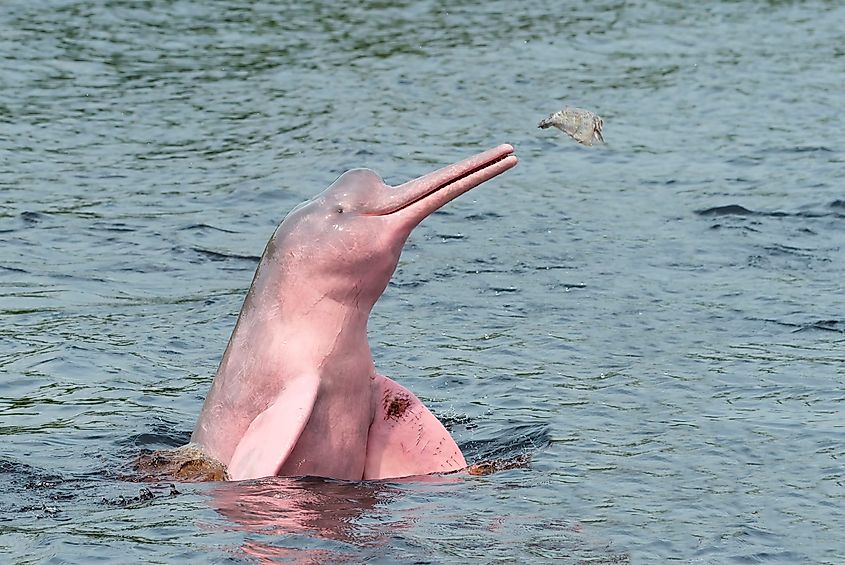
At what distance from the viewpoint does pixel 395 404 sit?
9.83 m

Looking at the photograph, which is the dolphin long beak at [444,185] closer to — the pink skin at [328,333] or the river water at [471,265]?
the pink skin at [328,333]

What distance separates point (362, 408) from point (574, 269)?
5.97 metres

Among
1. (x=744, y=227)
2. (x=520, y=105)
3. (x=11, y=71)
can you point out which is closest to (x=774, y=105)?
(x=520, y=105)

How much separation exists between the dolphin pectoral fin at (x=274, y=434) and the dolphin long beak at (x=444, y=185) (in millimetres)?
1108

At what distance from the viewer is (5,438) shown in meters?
10.5

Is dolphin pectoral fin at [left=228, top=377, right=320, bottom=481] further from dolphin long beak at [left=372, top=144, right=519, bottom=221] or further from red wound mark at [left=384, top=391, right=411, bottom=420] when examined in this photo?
dolphin long beak at [left=372, top=144, right=519, bottom=221]

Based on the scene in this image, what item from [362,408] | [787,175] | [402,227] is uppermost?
[402,227]

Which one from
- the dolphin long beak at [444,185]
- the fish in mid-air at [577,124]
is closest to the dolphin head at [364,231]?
the dolphin long beak at [444,185]

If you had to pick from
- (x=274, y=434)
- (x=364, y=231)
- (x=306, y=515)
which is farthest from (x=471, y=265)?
(x=306, y=515)

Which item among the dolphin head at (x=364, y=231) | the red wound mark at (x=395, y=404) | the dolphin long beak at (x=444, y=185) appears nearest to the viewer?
the dolphin long beak at (x=444, y=185)

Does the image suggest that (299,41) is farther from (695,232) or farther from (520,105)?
(695,232)

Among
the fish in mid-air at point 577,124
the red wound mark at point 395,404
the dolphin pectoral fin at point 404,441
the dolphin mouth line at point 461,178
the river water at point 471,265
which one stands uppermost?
the dolphin mouth line at point 461,178

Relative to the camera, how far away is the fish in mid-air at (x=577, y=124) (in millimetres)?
13055

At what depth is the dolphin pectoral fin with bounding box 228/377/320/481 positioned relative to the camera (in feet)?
28.8
